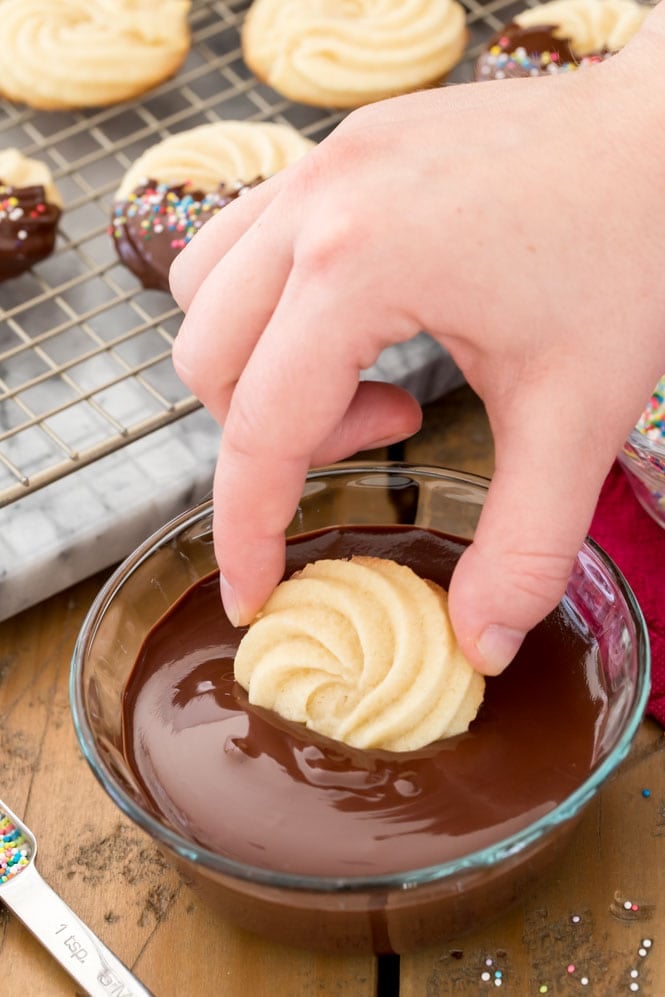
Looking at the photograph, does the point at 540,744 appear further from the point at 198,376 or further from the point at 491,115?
the point at 491,115

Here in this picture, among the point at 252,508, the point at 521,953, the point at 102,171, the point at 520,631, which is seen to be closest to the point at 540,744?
the point at 520,631

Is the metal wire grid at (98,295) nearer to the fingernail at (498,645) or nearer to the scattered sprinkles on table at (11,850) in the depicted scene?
the scattered sprinkles on table at (11,850)

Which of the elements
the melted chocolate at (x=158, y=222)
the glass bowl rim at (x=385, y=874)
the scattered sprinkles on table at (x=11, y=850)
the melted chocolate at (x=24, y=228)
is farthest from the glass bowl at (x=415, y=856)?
the melted chocolate at (x=24, y=228)

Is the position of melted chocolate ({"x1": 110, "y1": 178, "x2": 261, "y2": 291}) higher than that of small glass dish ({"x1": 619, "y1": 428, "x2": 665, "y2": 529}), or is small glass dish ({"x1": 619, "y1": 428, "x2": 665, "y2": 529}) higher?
melted chocolate ({"x1": 110, "y1": 178, "x2": 261, "y2": 291})

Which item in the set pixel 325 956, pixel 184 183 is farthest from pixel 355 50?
pixel 325 956

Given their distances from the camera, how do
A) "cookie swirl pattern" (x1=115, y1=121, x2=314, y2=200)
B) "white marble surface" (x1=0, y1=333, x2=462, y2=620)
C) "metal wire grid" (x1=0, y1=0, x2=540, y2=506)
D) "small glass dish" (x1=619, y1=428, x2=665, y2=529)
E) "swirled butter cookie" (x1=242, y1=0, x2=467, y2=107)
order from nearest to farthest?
"small glass dish" (x1=619, y1=428, x2=665, y2=529)
"white marble surface" (x1=0, y1=333, x2=462, y2=620)
"metal wire grid" (x1=0, y1=0, x2=540, y2=506)
"cookie swirl pattern" (x1=115, y1=121, x2=314, y2=200)
"swirled butter cookie" (x1=242, y1=0, x2=467, y2=107)

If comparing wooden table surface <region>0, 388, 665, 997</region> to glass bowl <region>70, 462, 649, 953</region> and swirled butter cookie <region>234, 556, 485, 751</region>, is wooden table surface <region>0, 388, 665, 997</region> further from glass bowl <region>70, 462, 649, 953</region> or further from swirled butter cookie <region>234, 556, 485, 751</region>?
swirled butter cookie <region>234, 556, 485, 751</region>

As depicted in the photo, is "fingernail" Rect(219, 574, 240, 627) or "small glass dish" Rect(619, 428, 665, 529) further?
"small glass dish" Rect(619, 428, 665, 529)

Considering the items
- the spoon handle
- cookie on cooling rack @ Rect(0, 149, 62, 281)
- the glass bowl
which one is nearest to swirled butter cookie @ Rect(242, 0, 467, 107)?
cookie on cooling rack @ Rect(0, 149, 62, 281)
